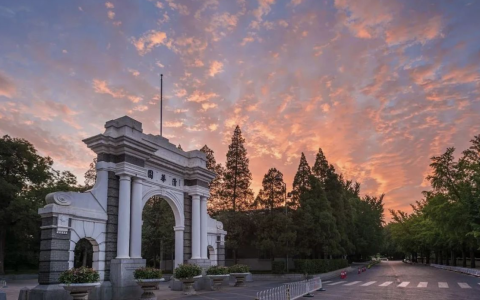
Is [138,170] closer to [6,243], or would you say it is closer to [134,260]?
[134,260]

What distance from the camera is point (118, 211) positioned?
702 inches

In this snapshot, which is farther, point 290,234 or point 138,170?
point 290,234

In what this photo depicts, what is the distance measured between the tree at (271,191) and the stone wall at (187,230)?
18.8m

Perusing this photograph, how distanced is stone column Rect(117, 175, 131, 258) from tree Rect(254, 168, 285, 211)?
24561 mm

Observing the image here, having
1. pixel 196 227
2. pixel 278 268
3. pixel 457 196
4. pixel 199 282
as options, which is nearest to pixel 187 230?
pixel 196 227

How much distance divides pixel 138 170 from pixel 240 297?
740 centimetres

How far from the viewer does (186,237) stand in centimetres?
2281

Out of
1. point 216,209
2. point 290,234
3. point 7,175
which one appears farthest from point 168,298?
point 7,175

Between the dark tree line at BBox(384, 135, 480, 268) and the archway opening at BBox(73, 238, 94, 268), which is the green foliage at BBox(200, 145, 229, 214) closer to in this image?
the archway opening at BBox(73, 238, 94, 268)

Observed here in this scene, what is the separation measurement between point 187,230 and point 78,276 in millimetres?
9062

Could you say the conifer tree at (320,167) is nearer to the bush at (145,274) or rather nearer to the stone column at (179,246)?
the stone column at (179,246)

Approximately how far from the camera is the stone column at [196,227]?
2272 centimetres

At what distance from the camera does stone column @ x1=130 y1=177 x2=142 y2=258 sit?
1811cm

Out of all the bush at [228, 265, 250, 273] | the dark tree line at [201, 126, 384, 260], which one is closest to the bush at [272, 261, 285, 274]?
the dark tree line at [201, 126, 384, 260]
